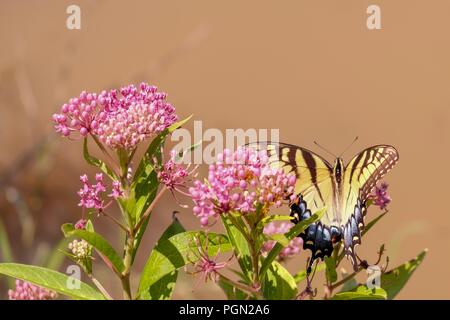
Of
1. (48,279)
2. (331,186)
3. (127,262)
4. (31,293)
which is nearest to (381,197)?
(331,186)

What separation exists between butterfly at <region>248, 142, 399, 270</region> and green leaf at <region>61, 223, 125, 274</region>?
0.49 meters

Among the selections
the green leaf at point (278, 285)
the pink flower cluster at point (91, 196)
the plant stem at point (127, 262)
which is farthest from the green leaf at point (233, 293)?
the pink flower cluster at point (91, 196)

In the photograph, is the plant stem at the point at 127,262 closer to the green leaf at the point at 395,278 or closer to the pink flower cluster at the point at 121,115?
the pink flower cluster at the point at 121,115

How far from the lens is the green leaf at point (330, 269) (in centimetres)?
177

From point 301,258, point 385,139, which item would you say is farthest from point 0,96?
point 385,139

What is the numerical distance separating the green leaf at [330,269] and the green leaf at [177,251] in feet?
0.95

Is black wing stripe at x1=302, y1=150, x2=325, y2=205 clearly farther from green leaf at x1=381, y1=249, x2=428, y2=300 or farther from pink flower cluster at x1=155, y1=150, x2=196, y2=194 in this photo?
pink flower cluster at x1=155, y1=150, x2=196, y2=194

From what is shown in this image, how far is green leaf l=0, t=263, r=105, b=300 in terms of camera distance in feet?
5.45

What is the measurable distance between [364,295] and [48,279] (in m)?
0.82

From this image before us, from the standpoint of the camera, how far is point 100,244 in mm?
1602

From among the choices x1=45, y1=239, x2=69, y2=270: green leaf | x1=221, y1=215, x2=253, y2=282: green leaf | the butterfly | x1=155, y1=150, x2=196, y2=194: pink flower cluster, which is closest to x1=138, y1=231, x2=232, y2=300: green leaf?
x1=221, y1=215, x2=253, y2=282: green leaf

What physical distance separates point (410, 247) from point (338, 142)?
1.51m
